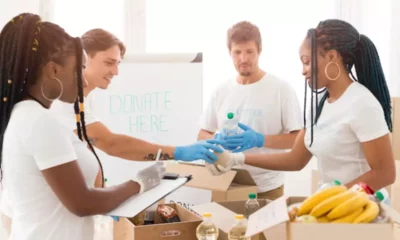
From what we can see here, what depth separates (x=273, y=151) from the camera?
2535 mm

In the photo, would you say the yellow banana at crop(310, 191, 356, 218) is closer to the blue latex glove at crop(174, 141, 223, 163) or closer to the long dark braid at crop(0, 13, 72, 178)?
the long dark braid at crop(0, 13, 72, 178)

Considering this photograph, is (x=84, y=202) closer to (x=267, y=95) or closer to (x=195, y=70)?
(x=267, y=95)

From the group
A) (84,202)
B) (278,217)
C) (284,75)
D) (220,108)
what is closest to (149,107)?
(220,108)

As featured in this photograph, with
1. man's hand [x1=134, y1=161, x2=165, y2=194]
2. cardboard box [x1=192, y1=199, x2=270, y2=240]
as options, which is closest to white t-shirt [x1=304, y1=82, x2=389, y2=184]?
cardboard box [x1=192, y1=199, x2=270, y2=240]

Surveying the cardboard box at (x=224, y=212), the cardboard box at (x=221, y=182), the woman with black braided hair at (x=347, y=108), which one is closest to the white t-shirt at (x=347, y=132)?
the woman with black braided hair at (x=347, y=108)

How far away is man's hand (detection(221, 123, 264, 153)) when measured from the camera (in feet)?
7.65

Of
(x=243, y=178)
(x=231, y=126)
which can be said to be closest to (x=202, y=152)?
(x=243, y=178)

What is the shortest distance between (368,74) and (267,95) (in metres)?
0.78

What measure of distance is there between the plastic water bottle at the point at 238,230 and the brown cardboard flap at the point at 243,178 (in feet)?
2.20

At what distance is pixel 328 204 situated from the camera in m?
1.15

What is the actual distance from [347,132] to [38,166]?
1060mm

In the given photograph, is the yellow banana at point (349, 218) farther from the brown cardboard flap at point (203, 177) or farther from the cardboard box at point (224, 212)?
the brown cardboard flap at point (203, 177)

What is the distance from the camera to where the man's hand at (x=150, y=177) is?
1.58 m

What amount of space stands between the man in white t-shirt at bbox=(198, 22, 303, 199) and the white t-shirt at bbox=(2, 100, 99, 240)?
1135 millimetres
